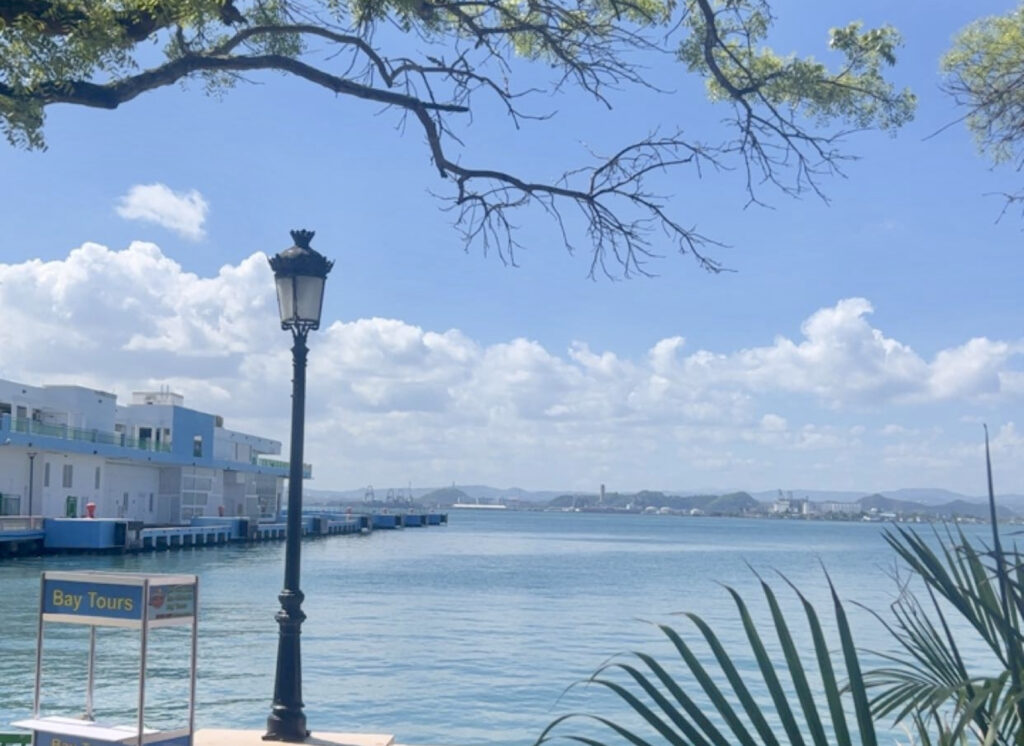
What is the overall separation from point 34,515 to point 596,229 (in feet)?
171

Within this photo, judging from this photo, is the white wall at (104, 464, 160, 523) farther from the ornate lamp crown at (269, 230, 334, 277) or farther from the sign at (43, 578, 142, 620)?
the sign at (43, 578, 142, 620)

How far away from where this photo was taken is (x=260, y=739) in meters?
7.91

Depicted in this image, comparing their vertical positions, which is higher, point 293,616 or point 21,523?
point 293,616

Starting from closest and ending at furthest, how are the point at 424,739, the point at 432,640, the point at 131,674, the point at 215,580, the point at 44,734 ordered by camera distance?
the point at 44,734 < the point at 424,739 < the point at 131,674 < the point at 432,640 < the point at 215,580

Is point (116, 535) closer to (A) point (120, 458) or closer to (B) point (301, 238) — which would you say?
(A) point (120, 458)

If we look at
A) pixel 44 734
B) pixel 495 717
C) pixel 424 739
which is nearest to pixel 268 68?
pixel 44 734

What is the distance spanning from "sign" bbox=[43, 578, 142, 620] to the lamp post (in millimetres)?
2077

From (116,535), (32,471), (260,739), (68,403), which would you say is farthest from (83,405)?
(260,739)

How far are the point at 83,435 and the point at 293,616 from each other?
168 feet

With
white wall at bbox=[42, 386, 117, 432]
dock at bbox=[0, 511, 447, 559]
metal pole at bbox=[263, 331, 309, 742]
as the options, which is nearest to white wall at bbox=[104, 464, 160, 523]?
dock at bbox=[0, 511, 447, 559]

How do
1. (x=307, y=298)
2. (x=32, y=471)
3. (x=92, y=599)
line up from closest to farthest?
1. (x=92, y=599)
2. (x=307, y=298)
3. (x=32, y=471)

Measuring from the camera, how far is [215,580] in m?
44.7

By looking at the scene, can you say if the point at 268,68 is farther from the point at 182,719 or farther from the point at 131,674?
the point at 131,674

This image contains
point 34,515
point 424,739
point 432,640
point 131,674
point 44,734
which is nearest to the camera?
point 44,734
